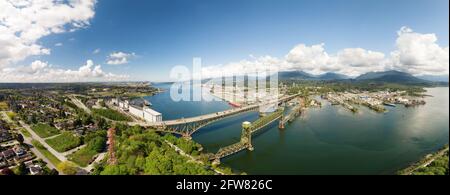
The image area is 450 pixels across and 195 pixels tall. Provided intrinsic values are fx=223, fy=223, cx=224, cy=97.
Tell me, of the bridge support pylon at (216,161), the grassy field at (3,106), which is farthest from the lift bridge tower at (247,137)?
the grassy field at (3,106)

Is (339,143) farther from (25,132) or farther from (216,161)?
(25,132)

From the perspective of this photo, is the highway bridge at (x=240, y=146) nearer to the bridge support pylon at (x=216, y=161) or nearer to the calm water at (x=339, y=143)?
the bridge support pylon at (x=216, y=161)

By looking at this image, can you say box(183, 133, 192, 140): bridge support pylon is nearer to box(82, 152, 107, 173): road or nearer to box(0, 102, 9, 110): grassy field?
box(82, 152, 107, 173): road

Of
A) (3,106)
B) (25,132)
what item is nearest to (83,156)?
(25,132)

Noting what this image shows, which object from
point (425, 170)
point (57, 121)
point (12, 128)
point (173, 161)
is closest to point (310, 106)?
point (425, 170)
